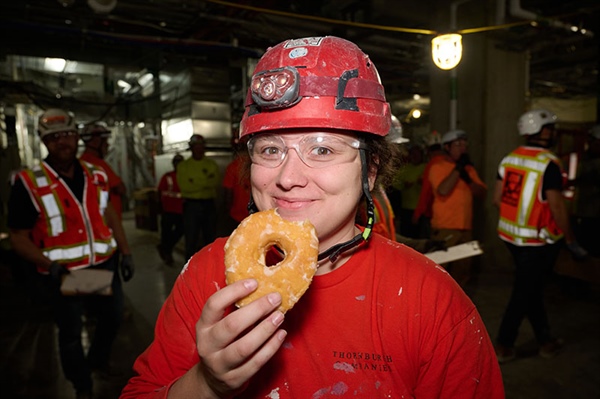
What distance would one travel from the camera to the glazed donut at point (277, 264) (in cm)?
105

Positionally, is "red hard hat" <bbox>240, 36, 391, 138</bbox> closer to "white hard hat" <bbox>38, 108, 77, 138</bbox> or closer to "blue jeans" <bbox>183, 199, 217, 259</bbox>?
"white hard hat" <bbox>38, 108, 77, 138</bbox>

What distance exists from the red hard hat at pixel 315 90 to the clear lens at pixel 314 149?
4 centimetres

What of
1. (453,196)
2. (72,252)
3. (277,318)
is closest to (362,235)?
(277,318)

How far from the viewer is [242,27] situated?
7523mm

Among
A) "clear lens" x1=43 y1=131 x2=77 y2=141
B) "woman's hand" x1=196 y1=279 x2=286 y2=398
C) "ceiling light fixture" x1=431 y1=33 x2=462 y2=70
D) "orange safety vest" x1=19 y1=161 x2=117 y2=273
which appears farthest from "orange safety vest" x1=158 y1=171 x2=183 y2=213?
"woman's hand" x1=196 y1=279 x2=286 y2=398

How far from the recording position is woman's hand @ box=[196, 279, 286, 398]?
92 centimetres

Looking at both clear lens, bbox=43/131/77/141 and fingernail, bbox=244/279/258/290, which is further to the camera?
clear lens, bbox=43/131/77/141

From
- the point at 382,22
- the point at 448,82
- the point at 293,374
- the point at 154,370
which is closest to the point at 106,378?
the point at 154,370

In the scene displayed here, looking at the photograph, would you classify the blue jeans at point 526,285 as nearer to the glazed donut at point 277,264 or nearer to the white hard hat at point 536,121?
the white hard hat at point 536,121

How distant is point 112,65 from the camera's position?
10805mm

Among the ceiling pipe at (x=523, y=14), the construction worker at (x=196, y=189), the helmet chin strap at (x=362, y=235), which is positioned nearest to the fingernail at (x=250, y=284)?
the helmet chin strap at (x=362, y=235)

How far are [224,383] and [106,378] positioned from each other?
11.7 ft

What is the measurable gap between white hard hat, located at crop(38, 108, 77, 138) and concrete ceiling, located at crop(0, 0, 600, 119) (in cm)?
281

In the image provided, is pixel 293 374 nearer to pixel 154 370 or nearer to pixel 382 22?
pixel 154 370
